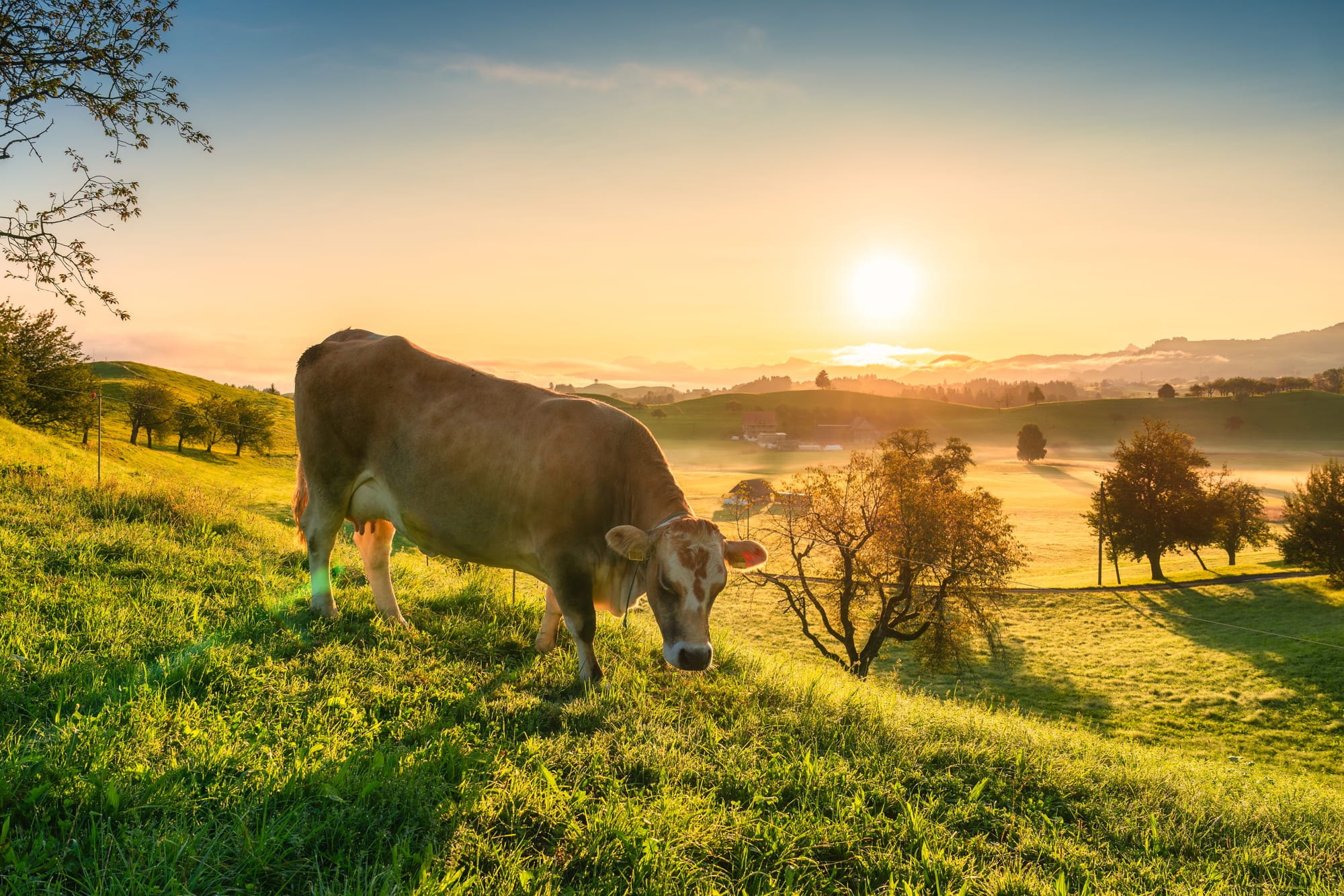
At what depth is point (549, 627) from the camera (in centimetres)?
671

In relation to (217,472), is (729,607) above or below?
below

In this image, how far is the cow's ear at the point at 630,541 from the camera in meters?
5.23

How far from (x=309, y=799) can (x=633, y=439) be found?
377cm

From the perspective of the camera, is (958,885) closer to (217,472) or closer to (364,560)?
(364,560)

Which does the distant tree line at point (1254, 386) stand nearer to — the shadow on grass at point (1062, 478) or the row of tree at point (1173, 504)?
the shadow on grass at point (1062, 478)

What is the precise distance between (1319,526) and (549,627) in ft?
165

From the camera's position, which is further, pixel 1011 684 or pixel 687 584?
pixel 1011 684

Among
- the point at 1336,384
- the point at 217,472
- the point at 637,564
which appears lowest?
the point at 217,472

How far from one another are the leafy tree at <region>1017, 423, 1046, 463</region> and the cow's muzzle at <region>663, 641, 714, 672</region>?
124 m

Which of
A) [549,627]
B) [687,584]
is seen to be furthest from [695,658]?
[549,627]

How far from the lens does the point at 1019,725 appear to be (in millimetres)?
6883

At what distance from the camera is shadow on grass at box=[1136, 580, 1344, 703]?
26203 millimetres

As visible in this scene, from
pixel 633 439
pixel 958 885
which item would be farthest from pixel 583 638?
pixel 958 885

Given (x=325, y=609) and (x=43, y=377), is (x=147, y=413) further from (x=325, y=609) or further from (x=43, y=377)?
(x=325, y=609)
